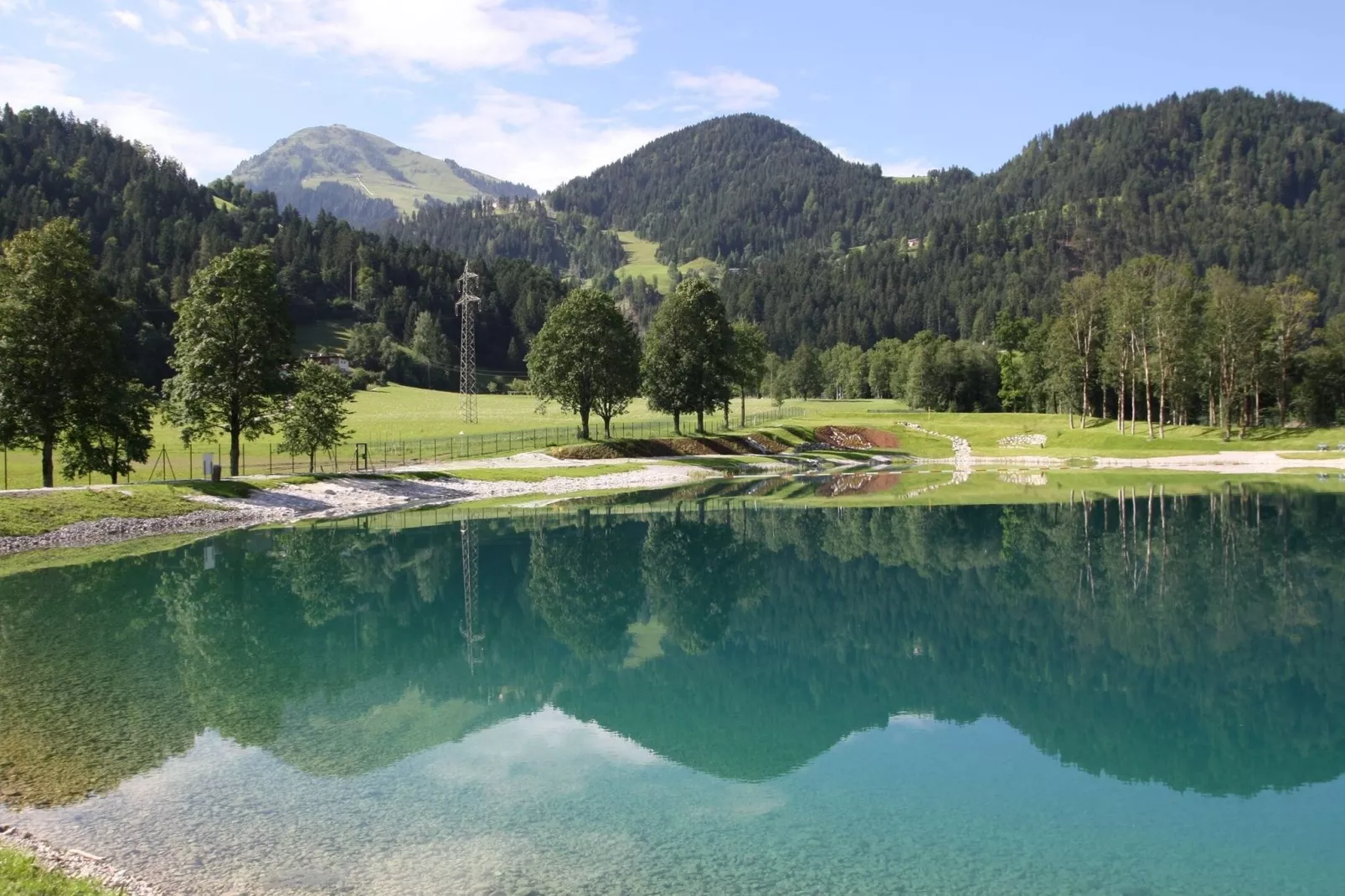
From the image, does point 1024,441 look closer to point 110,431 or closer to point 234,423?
point 234,423

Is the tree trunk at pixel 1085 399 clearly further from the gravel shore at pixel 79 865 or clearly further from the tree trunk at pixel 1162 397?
the gravel shore at pixel 79 865

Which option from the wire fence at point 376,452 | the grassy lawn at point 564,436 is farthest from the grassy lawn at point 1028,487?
the wire fence at point 376,452

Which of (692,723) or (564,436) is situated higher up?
(564,436)

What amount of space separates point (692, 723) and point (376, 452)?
69420 mm

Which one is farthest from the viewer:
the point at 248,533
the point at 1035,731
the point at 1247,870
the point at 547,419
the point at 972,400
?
the point at 972,400

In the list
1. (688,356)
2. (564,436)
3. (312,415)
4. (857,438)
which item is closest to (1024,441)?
(857,438)

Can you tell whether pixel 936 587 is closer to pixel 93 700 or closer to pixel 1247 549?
pixel 1247 549

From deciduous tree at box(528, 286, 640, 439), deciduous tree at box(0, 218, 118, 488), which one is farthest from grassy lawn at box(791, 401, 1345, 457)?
deciduous tree at box(0, 218, 118, 488)

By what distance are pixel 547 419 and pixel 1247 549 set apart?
82832 millimetres

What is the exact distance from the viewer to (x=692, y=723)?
17328mm

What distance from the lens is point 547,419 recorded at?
109250mm

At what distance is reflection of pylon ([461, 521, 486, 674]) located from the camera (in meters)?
23.0

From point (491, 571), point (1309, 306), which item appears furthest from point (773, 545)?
point (1309, 306)

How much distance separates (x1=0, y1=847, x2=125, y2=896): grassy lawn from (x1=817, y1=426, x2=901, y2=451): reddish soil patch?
9228 cm
